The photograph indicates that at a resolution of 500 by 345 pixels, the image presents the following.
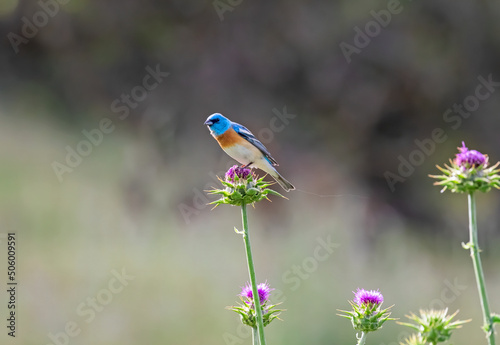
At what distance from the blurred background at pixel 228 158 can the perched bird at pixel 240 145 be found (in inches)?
84.8

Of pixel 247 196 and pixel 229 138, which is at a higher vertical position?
pixel 229 138

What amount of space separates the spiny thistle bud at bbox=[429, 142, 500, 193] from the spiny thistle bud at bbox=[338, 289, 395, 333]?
556 mm

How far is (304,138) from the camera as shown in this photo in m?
9.80

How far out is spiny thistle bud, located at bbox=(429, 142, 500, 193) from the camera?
2.26 m

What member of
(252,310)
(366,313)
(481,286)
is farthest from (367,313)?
(481,286)

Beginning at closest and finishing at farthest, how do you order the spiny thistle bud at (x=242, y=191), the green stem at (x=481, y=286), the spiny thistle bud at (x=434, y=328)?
1. the green stem at (x=481, y=286)
2. the spiny thistle bud at (x=434, y=328)
3. the spiny thistle bud at (x=242, y=191)

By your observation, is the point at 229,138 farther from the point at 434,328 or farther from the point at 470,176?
the point at 434,328

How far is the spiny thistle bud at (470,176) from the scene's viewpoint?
89.0 inches

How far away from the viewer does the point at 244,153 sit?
3957 mm

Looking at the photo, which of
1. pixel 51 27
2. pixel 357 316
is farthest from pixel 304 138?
pixel 357 316

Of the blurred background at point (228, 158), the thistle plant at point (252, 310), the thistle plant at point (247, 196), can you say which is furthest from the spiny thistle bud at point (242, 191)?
the blurred background at point (228, 158)

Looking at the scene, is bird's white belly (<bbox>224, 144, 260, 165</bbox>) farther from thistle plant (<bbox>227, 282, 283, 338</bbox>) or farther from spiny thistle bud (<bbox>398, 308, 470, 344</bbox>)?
spiny thistle bud (<bbox>398, 308, 470, 344</bbox>)

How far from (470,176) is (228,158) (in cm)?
614

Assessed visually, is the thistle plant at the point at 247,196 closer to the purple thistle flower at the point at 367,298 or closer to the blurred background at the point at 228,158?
the purple thistle flower at the point at 367,298
